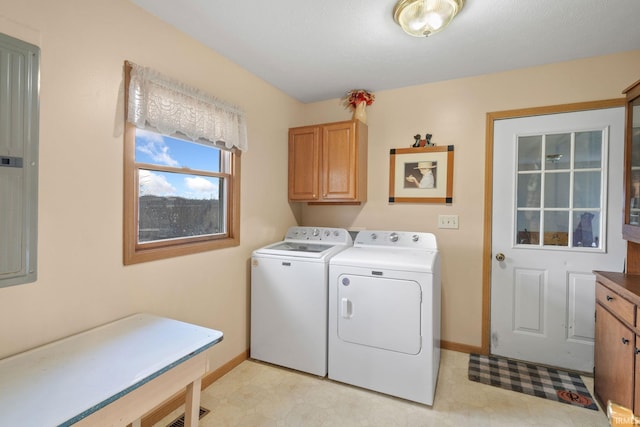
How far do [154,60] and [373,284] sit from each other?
1945 mm

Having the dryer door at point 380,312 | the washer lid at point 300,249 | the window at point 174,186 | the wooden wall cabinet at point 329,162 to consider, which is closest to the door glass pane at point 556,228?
the dryer door at point 380,312

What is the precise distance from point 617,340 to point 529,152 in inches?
55.7

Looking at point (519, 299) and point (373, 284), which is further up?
point (373, 284)

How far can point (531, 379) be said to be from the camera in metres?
2.21

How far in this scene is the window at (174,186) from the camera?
1670mm

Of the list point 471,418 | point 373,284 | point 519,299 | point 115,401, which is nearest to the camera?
point 115,401

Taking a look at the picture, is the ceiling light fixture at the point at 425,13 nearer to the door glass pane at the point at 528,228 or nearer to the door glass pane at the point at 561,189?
the door glass pane at the point at 561,189

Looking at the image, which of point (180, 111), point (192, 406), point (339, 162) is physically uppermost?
point (180, 111)

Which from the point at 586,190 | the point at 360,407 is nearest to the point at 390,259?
the point at 360,407

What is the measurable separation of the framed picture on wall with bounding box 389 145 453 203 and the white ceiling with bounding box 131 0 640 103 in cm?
64

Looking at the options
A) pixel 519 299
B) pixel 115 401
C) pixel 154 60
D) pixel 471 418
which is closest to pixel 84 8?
pixel 154 60

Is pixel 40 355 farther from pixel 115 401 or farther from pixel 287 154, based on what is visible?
pixel 287 154

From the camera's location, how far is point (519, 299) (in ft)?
8.05

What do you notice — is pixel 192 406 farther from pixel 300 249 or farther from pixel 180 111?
pixel 180 111
